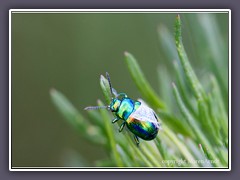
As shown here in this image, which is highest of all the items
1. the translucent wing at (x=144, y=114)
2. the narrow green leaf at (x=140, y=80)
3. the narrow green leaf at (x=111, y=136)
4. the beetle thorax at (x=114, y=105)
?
the narrow green leaf at (x=140, y=80)

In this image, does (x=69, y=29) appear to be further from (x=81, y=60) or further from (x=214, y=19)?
(x=214, y=19)

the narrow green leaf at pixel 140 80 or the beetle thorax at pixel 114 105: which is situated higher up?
the narrow green leaf at pixel 140 80

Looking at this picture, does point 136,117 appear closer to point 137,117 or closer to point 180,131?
point 137,117

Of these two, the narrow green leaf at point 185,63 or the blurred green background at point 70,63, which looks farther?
the blurred green background at point 70,63

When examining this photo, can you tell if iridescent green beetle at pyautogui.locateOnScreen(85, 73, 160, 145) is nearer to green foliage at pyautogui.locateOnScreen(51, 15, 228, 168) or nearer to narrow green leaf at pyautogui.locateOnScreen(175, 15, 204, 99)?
green foliage at pyautogui.locateOnScreen(51, 15, 228, 168)

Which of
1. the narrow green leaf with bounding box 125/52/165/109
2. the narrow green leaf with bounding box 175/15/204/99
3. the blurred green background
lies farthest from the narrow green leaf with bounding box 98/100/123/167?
the blurred green background

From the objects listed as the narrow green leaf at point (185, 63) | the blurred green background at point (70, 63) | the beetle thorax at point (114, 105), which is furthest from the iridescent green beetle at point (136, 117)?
the blurred green background at point (70, 63)

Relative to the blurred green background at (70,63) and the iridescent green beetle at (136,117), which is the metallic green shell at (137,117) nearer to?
the iridescent green beetle at (136,117)
